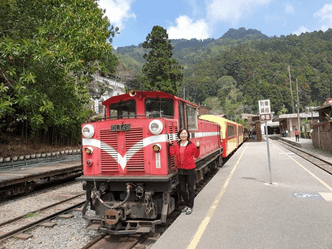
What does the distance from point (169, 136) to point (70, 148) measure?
14224mm

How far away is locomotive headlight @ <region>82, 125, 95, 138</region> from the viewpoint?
5711mm

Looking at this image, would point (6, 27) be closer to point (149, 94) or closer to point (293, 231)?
point (149, 94)

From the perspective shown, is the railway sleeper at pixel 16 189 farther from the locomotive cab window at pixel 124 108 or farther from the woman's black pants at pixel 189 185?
the woman's black pants at pixel 189 185

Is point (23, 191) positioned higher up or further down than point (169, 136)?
further down

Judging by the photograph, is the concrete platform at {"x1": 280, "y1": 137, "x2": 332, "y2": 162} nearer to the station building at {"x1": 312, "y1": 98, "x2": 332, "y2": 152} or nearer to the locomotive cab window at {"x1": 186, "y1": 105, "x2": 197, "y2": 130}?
the station building at {"x1": 312, "y1": 98, "x2": 332, "y2": 152}

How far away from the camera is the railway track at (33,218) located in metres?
5.92

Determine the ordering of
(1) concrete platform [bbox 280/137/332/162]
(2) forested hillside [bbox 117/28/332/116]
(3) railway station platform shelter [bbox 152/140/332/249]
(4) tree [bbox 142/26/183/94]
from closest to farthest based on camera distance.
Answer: (3) railway station platform shelter [bbox 152/140/332/249]
(1) concrete platform [bbox 280/137/332/162]
(4) tree [bbox 142/26/183/94]
(2) forested hillside [bbox 117/28/332/116]

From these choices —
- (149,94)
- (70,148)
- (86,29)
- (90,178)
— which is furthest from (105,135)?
(70,148)

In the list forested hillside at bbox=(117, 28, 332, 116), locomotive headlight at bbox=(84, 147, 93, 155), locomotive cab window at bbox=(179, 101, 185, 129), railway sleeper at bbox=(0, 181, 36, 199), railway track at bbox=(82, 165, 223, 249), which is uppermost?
forested hillside at bbox=(117, 28, 332, 116)

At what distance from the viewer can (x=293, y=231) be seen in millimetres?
4691

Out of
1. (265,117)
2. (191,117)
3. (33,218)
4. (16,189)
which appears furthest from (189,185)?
(16,189)

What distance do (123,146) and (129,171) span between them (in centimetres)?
53

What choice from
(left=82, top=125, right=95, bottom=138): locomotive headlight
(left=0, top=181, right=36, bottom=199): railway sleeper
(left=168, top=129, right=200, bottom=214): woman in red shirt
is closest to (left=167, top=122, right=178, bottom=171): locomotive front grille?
(left=168, top=129, right=200, bottom=214): woman in red shirt

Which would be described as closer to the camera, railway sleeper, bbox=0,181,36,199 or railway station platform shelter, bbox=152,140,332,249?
railway station platform shelter, bbox=152,140,332,249
